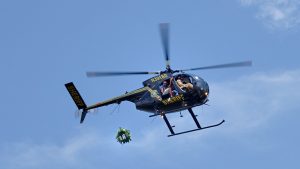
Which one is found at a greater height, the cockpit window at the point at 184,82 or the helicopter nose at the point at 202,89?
the cockpit window at the point at 184,82

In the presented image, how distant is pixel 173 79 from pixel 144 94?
159 inches

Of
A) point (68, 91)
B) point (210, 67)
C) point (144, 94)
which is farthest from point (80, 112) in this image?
point (210, 67)

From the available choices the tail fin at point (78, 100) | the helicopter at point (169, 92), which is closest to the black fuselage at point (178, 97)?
the helicopter at point (169, 92)

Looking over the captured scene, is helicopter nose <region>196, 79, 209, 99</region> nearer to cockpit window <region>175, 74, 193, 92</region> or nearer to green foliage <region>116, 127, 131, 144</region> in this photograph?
cockpit window <region>175, 74, 193, 92</region>

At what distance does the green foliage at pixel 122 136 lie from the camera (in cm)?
5825

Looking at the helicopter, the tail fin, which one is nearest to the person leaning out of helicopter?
the helicopter

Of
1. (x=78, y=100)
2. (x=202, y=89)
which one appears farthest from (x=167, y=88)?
(x=78, y=100)

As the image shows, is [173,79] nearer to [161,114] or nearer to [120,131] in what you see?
[161,114]

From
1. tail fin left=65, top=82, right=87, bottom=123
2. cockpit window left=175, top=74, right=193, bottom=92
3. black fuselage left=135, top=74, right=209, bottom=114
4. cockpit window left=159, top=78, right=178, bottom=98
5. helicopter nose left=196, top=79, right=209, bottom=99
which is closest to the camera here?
helicopter nose left=196, top=79, right=209, bottom=99

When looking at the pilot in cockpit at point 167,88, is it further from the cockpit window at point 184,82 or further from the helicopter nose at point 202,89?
the helicopter nose at point 202,89

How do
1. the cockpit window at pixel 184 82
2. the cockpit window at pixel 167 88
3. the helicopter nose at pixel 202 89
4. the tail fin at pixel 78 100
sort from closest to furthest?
the helicopter nose at pixel 202 89 < the cockpit window at pixel 184 82 < the cockpit window at pixel 167 88 < the tail fin at pixel 78 100

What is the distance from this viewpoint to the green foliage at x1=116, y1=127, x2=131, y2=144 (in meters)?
58.2

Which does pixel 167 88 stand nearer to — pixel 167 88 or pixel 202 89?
pixel 167 88

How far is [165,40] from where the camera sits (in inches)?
→ 1988
